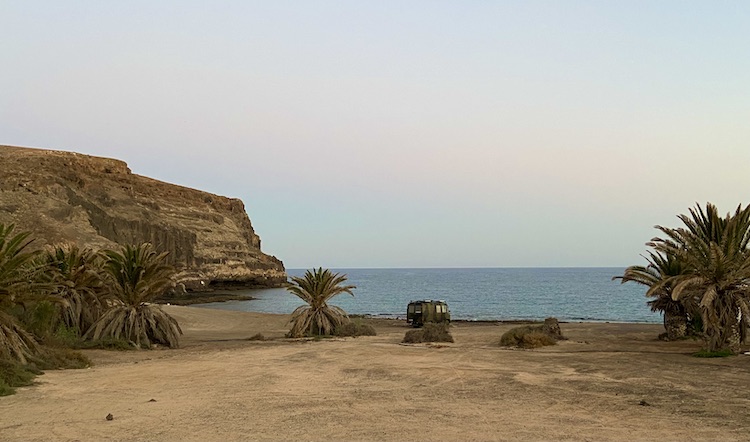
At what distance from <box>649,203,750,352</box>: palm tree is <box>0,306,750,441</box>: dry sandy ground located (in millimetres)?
1380

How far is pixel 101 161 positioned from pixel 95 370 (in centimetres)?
10989

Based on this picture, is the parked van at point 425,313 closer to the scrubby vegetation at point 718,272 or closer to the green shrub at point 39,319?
the scrubby vegetation at point 718,272

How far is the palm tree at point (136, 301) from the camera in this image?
A: 2220 cm

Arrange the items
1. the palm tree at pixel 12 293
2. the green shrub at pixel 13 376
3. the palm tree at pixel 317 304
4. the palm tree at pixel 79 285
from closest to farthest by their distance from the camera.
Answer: the green shrub at pixel 13 376
the palm tree at pixel 12 293
the palm tree at pixel 79 285
the palm tree at pixel 317 304

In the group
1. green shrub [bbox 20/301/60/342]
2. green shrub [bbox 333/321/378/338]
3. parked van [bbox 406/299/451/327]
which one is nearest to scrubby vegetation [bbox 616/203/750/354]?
green shrub [bbox 333/321/378/338]

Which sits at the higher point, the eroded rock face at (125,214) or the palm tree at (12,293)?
the eroded rock face at (125,214)

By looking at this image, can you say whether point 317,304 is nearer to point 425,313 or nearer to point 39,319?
point 425,313

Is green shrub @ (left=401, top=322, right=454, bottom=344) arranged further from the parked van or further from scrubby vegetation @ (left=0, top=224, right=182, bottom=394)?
the parked van

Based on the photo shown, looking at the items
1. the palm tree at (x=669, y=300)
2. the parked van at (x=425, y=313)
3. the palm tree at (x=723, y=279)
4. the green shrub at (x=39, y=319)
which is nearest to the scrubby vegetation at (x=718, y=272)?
the palm tree at (x=723, y=279)

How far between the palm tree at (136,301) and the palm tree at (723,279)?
56.6ft

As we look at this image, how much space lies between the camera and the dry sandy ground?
354 inches

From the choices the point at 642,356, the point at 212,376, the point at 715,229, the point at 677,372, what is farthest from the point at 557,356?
the point at 212,376

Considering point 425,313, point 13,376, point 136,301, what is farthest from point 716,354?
point 425,313

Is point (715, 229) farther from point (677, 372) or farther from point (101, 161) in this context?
point (101, 161)
